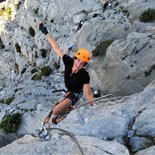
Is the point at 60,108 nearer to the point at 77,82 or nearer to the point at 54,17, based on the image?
the point at 77,82

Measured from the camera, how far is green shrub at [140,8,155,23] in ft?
71.5

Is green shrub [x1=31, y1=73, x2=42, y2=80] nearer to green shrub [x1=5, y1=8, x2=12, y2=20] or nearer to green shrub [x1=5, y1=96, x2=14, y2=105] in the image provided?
green shrub [x1=5, y1=96, x2=14, y2=105]

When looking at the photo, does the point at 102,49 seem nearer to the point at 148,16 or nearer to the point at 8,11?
the point at 148,16

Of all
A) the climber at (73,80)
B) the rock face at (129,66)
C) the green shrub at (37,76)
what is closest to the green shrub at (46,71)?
the green shrub at (37,76)

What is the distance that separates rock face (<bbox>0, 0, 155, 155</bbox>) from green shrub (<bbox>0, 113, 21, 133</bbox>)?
1.00 feet

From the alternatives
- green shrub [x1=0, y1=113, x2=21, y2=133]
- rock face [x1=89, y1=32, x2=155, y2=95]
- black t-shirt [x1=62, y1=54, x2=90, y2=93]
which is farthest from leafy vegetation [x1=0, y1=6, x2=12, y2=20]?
black t-shirt [x1=62, y1=54, x2=90, y2=93]

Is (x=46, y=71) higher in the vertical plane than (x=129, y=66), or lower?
lower

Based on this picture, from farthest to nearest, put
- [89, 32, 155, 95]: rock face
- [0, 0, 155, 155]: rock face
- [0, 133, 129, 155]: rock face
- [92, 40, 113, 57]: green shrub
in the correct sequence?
[92, 40, 113, 57]: green shrub, [89, 32, 155, 95]: rock face, [0, 0, 155, 155]: rock face, [0, 133, 129, 155]: rock face

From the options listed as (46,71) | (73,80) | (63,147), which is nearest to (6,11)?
(46,71)

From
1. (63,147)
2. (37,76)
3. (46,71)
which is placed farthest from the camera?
(37,76)

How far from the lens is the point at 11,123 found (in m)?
20.5

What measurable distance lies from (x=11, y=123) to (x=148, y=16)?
1258cm

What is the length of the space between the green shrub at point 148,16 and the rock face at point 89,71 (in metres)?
0.91

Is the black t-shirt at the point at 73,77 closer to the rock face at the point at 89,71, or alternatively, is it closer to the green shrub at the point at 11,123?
the rock face at the point at 89,71
